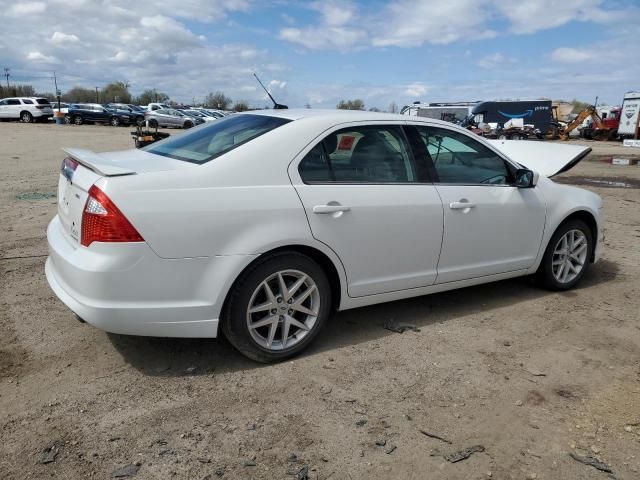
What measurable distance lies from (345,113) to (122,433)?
8.30ft

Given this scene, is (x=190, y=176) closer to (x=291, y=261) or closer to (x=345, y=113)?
(x=291, y=261)

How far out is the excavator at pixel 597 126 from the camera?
41188 millimetres

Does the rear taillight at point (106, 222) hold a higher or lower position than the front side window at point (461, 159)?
lower

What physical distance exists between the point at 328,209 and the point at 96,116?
4092cm

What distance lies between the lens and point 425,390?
128 inches

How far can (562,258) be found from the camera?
501 cm

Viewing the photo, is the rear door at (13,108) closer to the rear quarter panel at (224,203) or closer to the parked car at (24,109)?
the parked car at (24,109)

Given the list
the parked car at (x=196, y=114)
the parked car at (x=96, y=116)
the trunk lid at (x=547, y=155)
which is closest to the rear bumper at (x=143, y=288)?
the trunk lid at (x=547, y=155)

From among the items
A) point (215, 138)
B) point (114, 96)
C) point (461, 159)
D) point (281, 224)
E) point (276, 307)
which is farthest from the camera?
point (114, 96)

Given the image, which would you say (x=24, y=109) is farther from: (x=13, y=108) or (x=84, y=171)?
(x=84, y=171)

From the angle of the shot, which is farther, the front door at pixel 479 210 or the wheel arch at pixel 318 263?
the front door at pixel 479 210

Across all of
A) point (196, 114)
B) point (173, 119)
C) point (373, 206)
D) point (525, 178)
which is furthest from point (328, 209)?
point (196, 114)

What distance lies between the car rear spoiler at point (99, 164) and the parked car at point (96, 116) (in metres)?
39.1

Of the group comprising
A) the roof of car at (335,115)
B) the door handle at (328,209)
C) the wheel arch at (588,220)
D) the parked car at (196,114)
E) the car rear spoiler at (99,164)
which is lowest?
the wheel arch at (588,220)
